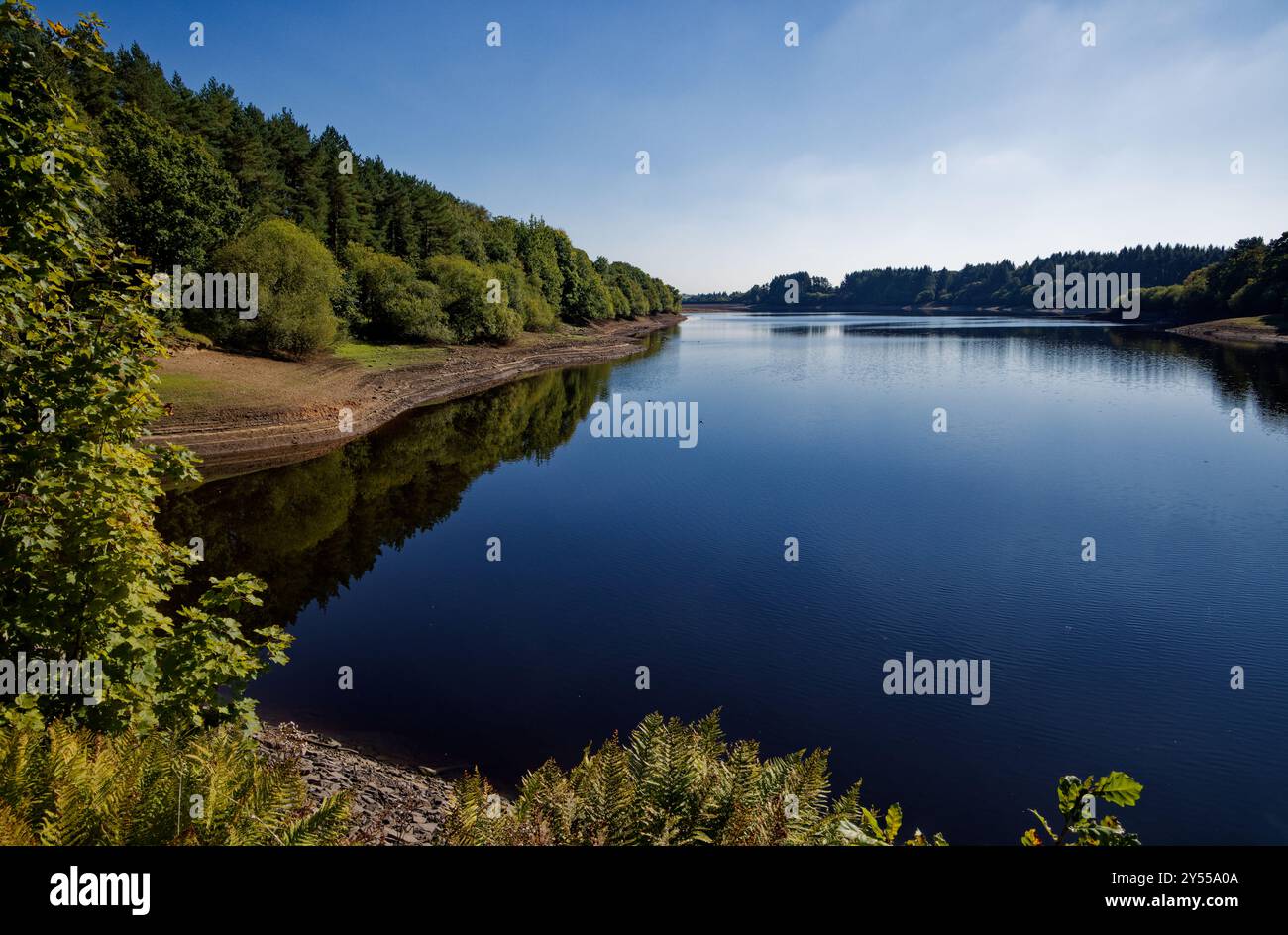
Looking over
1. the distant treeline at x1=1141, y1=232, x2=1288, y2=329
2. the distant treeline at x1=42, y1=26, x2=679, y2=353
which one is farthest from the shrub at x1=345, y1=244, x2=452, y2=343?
the distant treeline at x1=1141, y1=232, x2=1288, y2=329

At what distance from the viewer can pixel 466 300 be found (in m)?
80.4

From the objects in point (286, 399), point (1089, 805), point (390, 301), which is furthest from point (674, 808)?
point (390, 301)

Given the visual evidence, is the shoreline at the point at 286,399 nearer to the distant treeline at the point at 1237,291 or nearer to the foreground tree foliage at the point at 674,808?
the foreground tree foliage at the point at 674,808

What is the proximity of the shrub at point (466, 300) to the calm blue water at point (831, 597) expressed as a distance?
41.3 m

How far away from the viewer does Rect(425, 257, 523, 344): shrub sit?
80000 mm

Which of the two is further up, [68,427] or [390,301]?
[390,301]

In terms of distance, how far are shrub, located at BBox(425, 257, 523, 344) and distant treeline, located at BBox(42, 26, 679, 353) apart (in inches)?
5.9

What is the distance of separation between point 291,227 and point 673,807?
6398 centimetres

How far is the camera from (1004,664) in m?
16.2

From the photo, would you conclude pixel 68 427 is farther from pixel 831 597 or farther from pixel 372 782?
pixel 831 597

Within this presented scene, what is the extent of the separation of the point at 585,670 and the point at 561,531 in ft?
33.9
